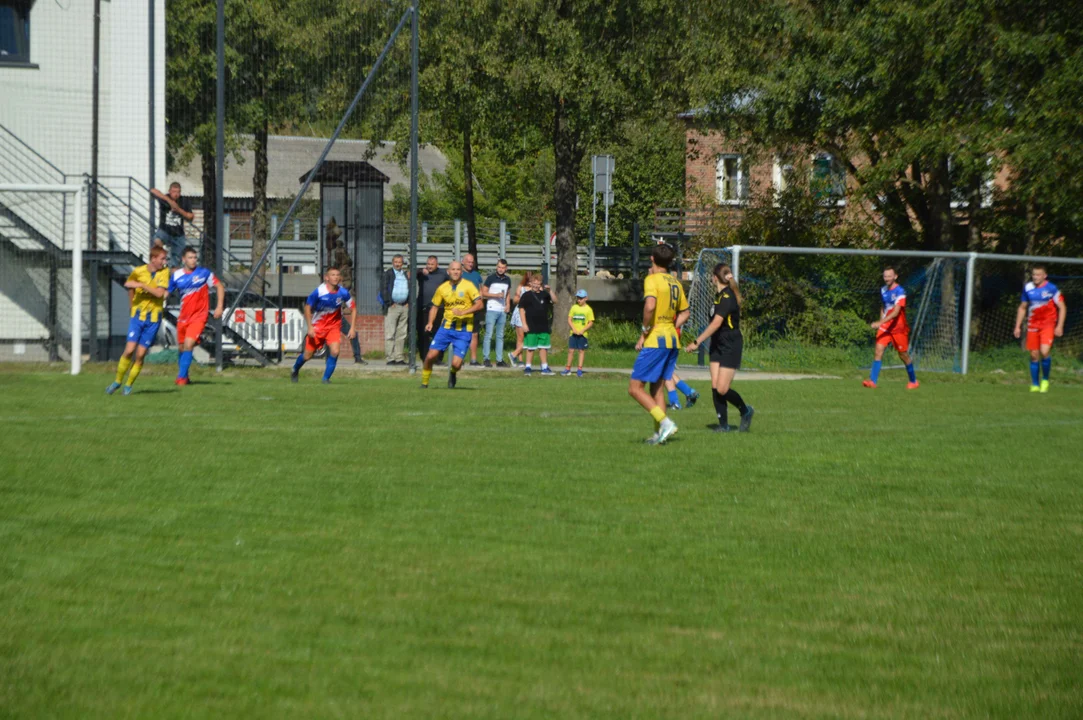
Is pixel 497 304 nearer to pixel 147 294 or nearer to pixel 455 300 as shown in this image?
pixel 455 300

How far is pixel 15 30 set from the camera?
2686cm

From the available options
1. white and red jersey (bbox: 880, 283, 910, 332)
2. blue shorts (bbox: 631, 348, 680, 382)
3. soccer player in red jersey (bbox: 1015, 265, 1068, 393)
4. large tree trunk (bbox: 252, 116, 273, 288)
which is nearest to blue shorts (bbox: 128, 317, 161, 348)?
blue shorts (bbox: 631, 348, 680, 382)

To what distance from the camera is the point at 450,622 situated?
230 inches

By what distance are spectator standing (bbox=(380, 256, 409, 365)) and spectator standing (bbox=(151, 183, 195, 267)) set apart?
3954mm

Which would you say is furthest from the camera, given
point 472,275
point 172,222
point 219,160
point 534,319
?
point 534,319

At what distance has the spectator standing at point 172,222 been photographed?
25359 millimetres

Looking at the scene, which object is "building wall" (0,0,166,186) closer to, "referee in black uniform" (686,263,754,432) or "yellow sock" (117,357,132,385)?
"yellow sock" (117,357,132,385)

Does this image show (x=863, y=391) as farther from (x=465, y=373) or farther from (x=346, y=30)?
(x=346, y=30)

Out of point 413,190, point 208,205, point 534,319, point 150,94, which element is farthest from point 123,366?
point 150,94

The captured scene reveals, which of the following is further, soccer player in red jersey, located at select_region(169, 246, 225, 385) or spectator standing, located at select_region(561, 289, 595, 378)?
spectator standing, located at select_region(561, 289, 595, 378)

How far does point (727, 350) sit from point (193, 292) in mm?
8649

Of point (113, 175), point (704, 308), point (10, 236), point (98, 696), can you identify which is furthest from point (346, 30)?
point (98, 696)

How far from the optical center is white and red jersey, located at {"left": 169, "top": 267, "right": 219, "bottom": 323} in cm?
1930

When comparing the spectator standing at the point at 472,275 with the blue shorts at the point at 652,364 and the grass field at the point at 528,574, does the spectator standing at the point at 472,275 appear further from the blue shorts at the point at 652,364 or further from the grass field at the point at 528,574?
the grass field at the point at 528,574
